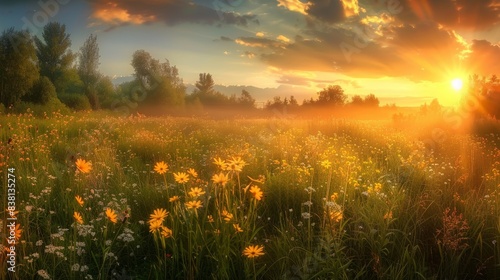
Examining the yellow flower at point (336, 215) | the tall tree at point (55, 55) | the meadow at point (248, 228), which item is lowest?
the meadow at point (248, 228)

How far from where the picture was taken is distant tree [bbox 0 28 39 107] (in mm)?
24375

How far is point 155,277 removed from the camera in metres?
2.92

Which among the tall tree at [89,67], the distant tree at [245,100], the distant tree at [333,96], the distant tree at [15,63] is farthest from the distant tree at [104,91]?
the distant tree at [333,96]

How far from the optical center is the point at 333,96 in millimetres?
63000

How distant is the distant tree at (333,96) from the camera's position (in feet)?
203

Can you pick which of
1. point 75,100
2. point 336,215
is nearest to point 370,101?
point 75,100

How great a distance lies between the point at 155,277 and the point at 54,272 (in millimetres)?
704

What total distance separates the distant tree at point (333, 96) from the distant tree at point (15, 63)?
43.9m

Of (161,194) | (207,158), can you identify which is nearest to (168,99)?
(207,158)

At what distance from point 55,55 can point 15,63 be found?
46.7 feet

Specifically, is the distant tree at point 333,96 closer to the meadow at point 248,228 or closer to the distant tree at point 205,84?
the distant tree at point 205,84

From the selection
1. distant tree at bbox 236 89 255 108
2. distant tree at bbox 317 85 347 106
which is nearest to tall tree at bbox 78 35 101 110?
distant tree at bbox 236 89 255 108

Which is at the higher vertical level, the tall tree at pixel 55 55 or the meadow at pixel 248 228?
the tall tree at pixel 55 55

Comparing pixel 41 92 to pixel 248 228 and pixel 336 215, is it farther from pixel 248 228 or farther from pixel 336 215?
pixel 336 215
